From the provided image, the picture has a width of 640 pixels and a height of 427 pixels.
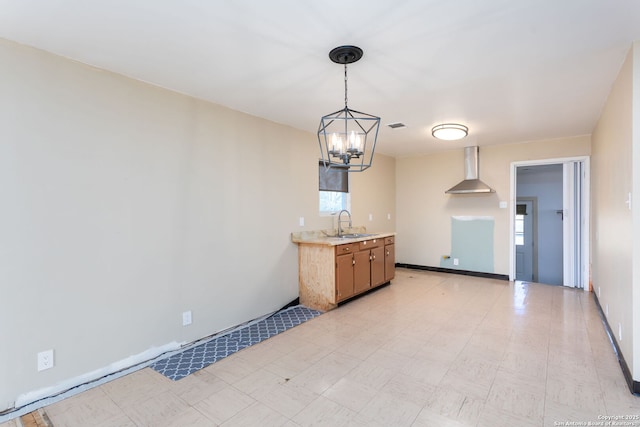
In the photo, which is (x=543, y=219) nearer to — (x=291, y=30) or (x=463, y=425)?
(x=463, y=425)

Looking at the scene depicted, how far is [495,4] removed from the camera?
1.65 meters

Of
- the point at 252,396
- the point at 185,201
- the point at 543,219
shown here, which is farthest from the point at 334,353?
the point at 543,219

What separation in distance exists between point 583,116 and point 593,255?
1.97 metres

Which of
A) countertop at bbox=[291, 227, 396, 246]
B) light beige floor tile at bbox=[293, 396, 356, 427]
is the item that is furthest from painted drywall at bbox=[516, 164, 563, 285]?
light beige floor tile at bbox=[293, 396, 356, 427]

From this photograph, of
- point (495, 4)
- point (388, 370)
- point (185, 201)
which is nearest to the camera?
Answer: point (495, 4)

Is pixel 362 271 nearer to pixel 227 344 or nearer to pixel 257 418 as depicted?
pixel 227 344

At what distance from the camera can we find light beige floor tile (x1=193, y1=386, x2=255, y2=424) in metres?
1.90

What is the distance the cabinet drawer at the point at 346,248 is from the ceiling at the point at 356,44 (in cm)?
163

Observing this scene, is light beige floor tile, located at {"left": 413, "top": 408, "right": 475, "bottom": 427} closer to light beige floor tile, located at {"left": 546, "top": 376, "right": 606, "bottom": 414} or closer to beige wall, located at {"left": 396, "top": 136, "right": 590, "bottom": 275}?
light beige floor tile, located at {"left": 546, "top": 376, "right": 606, "bottom": 414}

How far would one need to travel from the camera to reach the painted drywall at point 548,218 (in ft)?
21.8

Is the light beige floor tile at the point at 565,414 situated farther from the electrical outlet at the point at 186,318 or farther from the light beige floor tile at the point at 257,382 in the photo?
the electrical outlet at the point at 186,318

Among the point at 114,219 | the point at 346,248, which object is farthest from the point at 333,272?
the point at 114,219

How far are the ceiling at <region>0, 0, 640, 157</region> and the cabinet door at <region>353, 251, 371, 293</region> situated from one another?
6.34 ft

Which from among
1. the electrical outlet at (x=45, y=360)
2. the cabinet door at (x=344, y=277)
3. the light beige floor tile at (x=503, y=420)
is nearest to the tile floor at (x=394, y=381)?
the light beige floor tile at (x=503, y=420)
